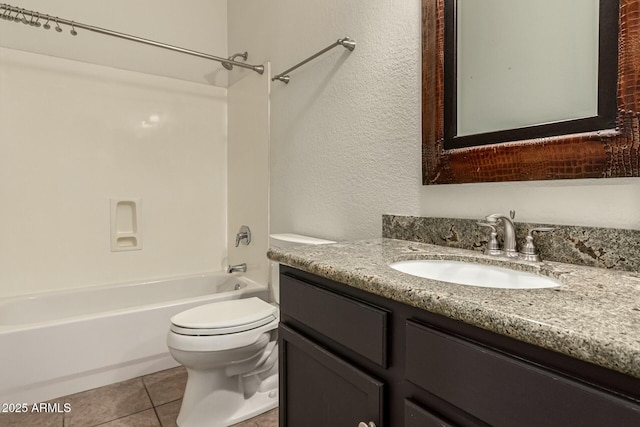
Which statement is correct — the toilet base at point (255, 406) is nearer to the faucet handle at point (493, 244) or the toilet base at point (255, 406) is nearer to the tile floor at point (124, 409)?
the tile floor at point (124, 409)

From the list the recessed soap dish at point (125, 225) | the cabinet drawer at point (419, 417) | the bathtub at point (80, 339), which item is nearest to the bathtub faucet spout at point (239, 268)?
the bathtub at point (80, 339)

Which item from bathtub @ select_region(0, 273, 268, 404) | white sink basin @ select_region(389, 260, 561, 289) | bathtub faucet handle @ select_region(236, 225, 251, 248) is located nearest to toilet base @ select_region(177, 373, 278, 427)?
bathtub @ select_region(0, 273, 268, 404)

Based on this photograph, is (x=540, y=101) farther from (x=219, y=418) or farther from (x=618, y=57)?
(x=219, y=418)

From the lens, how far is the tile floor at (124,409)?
1.49 meters

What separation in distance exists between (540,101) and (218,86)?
2464 millimetres

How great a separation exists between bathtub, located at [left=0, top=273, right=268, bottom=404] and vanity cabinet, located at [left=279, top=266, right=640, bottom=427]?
4.04 ft

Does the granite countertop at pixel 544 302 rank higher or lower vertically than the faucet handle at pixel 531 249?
lower

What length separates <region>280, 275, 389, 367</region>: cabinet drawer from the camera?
66cm

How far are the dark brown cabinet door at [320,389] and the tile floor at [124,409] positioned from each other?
2.37ft

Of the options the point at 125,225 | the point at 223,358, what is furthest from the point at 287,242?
the point at 125,225

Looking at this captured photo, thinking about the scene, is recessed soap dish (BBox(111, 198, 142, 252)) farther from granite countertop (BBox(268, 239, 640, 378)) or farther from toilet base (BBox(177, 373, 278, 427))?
granite countertop (BBox(268, 239, 640, 378))

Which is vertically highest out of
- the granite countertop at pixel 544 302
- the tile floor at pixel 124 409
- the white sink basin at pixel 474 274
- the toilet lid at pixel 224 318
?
the granite countertop at pixel 544 302

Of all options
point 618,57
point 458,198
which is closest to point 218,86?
point 458,198

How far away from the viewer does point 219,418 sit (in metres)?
1.48
